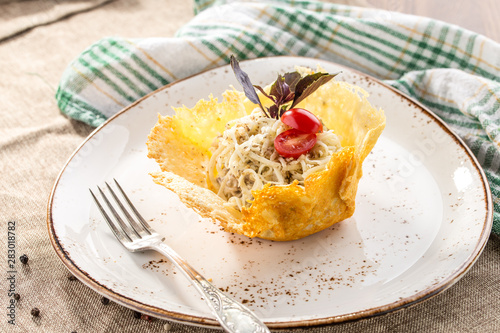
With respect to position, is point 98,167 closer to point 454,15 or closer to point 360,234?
point 360,234

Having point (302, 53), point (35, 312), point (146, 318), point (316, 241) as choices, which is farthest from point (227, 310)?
point (302, 53)

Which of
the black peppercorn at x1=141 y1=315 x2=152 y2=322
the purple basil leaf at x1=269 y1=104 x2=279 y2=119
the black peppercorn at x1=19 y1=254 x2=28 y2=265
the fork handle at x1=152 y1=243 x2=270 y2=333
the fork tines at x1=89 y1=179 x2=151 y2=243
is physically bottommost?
the black peppercorn at x1=19 y1=254 x2=28 y2=265

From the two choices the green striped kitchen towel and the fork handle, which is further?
the green striped kitchen towel

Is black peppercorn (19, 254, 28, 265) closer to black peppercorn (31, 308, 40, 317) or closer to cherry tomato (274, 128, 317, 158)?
black peppercorn (31, 308, 40, 317)

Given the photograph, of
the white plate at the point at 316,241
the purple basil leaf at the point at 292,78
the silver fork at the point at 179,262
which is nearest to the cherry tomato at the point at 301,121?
the purple basil leaf at the point at 292,78

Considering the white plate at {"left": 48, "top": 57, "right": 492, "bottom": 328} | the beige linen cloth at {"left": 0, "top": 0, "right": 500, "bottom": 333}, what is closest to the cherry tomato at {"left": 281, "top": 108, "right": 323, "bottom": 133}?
the white plate at {"left": 48, "top": 57, "right": 492, "bottom": 328}

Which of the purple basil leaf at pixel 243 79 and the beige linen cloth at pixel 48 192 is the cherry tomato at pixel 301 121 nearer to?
the purple basil leaf at pixel 243 79

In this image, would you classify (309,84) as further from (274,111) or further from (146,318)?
(146,318)
